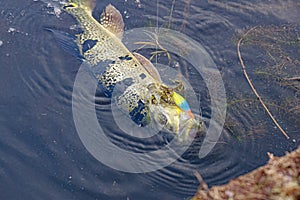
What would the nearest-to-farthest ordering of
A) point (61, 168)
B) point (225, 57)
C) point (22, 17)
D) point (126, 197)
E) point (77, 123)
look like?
point (126, 197) < point (61, 168) < point (77, 123) < point (225, 57) < point (22, 17)

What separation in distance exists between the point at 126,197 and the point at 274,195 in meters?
2.18

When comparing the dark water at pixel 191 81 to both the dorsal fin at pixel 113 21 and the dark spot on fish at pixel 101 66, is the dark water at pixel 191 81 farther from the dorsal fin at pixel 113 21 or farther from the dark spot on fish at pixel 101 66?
the dark spot on fish at pixel 101 66

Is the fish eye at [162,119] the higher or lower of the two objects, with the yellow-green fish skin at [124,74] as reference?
lower

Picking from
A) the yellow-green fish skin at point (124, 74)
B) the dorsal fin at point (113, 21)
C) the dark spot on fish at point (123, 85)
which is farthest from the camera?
the dorsal fin at point (113, 21)

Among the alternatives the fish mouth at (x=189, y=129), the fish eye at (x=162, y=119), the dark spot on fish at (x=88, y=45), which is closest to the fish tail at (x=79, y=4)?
the dark spot on fish at (x=88, y=45)

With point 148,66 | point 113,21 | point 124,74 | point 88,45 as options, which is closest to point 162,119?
point 124,74

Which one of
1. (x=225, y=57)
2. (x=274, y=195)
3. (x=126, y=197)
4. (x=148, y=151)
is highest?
(x=274, y=195)

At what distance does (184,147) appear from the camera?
13.0ft

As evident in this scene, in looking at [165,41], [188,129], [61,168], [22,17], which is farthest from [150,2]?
[61,168]

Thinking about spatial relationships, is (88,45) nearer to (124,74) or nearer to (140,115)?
(124,74)

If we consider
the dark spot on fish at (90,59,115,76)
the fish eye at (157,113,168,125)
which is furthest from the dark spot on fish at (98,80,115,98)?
the fish eye at (157,113,168,125)

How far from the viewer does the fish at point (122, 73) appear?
12.7 ft

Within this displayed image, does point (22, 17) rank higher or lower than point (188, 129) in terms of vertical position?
higher

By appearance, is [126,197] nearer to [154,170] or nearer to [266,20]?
[154,170]
